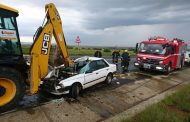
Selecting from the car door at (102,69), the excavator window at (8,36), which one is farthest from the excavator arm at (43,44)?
the car door at (102,69)

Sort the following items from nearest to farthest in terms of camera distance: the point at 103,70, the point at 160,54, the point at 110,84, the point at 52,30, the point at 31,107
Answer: the point at 31,107 → the point at 52,30 → the point at 103,70 → the point at 110,84 → the point at 160,54

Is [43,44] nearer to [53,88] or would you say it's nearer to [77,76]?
[53,88]

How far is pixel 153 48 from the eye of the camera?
16.8 metres

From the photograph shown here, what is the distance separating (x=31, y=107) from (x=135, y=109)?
12.9ft

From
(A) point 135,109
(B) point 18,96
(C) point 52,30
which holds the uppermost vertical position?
(C) point 52,30

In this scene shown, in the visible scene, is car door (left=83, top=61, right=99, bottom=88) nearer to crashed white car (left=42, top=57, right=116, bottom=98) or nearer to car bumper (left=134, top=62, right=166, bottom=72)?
crashed white car (left=42, top=57, right=116, bottom=98)

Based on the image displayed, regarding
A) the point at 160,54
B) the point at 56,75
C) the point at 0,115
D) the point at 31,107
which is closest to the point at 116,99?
the point at 56,75

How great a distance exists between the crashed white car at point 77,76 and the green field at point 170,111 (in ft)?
10.0

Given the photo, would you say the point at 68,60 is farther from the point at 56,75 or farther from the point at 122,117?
the point at 122,117

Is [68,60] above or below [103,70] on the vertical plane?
above

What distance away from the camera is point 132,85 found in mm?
12195

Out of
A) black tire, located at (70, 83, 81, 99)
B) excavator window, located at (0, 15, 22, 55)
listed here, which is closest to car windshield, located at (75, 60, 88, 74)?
black tire, located at (70, 83, 81, 99)

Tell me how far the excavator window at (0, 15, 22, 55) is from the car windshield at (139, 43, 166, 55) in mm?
11619

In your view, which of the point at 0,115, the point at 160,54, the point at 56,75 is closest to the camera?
the point at 0,115
